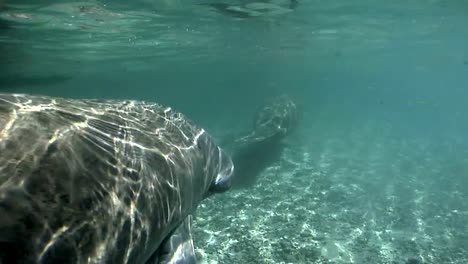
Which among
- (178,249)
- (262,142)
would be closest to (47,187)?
(178,249)

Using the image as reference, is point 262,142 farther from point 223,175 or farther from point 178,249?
point 178,249

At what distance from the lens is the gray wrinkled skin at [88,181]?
8.41 ft

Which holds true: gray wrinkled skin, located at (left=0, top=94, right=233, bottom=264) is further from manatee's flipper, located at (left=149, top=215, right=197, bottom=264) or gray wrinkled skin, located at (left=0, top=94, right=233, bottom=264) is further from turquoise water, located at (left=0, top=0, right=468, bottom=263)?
turquoise water, located at (left=0, top=0, right=468, bottom=263)

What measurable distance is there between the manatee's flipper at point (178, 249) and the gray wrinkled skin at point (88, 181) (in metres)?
0.12

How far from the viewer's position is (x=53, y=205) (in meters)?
2.68

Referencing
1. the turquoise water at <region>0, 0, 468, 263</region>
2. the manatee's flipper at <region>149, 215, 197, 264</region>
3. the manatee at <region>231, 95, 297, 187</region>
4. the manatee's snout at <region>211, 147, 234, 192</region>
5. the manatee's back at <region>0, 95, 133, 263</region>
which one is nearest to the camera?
the manatee's back at <region>0, 95, 133, 263</region>

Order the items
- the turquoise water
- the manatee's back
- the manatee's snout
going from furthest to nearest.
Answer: the turquoise water < the manatee's snout < the manatee's back

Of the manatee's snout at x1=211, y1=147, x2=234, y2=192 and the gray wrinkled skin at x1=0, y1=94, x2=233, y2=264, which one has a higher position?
the gray wrinkled skin at x1=0, y1=94, x2=233, y2=264

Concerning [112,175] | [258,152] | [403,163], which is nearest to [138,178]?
[112,175]

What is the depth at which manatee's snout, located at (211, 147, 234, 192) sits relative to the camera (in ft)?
19.6

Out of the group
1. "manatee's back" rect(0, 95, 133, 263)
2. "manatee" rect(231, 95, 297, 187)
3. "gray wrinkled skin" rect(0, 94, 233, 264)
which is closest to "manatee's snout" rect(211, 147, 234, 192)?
"gray wrinkled skin" rect(0, 94, 233, 264)

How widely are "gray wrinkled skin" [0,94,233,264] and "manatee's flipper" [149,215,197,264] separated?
0.12m

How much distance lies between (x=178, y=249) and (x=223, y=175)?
6.12 feet

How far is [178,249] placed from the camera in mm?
4426
